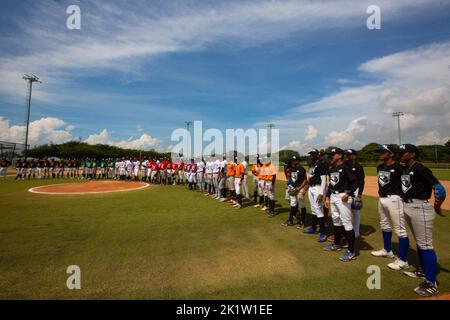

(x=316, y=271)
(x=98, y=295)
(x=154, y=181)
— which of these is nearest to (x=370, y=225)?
(x=316, y=271)

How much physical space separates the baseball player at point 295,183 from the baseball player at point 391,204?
2313mm

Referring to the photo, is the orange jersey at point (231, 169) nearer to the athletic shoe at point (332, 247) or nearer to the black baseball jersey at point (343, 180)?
the black baseball jersey at point (343, 180)

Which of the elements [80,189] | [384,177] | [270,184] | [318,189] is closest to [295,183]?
[318,189]

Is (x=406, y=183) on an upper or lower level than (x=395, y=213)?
upper

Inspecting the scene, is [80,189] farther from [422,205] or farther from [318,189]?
[422,205]

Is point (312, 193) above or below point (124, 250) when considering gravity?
above

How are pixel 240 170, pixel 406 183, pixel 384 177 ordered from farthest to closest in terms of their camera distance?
pixel 240 170 < pixel 384 177 < pixel 406 183

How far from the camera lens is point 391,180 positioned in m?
5.10

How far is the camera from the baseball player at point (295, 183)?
7496 mm

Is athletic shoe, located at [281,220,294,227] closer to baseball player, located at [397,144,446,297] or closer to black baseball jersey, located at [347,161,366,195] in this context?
black baseball jersey, located at [347,161,366,195]

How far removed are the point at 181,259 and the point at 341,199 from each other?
3.76 meters

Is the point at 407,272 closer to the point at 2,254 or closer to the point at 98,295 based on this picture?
the point at 98,295
